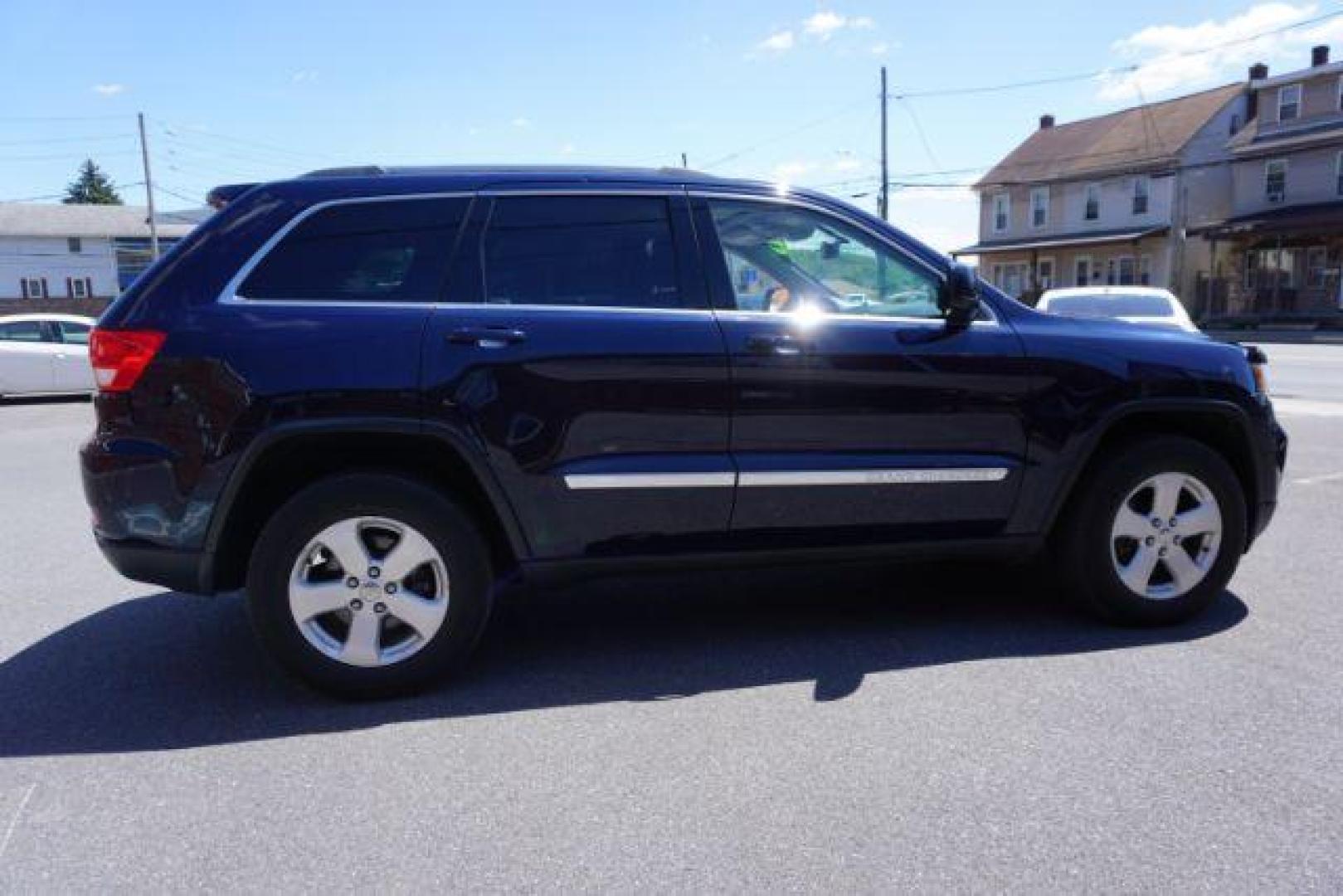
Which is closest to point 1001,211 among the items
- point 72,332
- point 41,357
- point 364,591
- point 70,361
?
point 72,332

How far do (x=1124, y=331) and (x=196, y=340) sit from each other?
3.61 meters

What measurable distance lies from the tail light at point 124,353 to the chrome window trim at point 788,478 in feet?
4.86

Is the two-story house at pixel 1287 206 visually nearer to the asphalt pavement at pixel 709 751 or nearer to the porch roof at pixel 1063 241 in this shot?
the porch roof at pixel 1063 241

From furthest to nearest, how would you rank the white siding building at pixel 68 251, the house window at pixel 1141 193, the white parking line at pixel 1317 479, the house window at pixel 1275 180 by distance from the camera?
→ the white siding building at pixel 68 251 → the house window at pixel 1141 193 → the house window at pixel 1275 180 → the white parking line at pixel 1317 479

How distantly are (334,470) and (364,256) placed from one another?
78 cm

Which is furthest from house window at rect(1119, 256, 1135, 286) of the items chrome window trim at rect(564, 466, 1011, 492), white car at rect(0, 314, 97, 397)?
chrome window trim at rect(564, 466, 1011, 492)

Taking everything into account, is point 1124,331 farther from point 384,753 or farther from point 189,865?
point 189,865

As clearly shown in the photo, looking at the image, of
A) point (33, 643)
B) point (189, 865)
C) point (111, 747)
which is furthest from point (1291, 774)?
point (33, 643)

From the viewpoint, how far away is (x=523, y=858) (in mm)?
2703

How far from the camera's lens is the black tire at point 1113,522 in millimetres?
4273

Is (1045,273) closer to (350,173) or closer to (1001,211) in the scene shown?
(1001,211)

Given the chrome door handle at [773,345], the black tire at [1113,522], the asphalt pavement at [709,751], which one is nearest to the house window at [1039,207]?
the asphalt pavement at [709,751]

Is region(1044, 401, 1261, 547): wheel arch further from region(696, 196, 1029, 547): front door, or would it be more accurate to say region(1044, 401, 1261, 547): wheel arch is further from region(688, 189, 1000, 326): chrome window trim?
region(688, 189, 1000, 326): chrome window trim

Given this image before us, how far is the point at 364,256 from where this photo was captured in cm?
374
